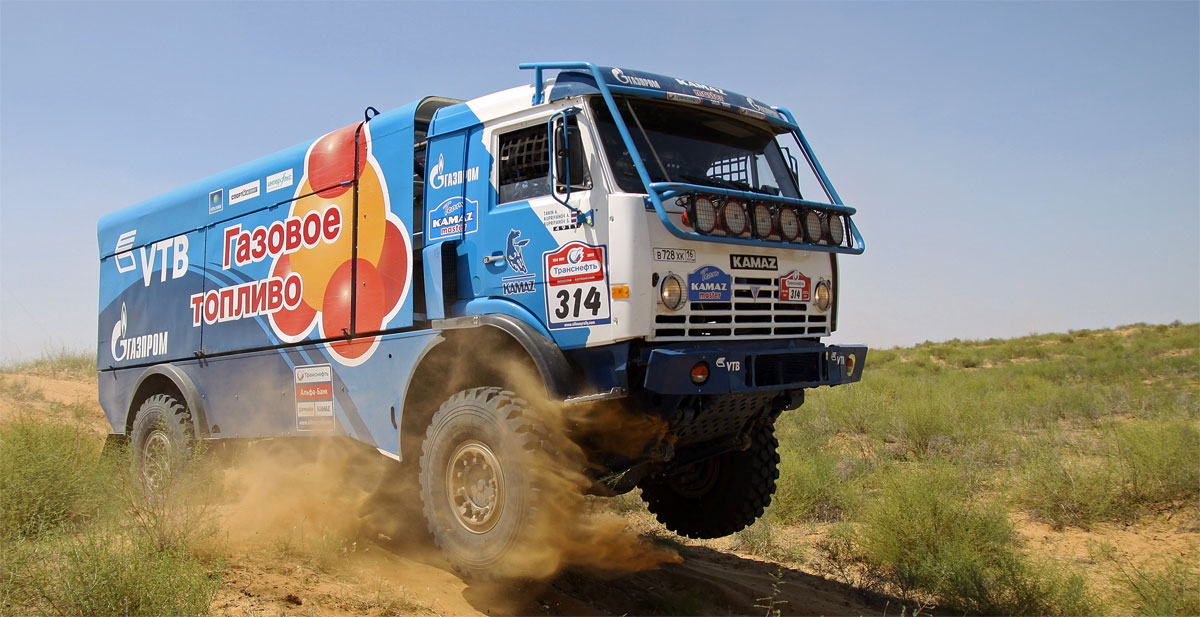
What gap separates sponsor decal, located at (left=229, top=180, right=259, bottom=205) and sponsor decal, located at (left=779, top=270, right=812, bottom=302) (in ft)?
→ 17.0

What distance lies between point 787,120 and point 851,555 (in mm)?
4148

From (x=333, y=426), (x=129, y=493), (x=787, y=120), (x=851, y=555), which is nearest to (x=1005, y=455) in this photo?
(x=851, y=555)

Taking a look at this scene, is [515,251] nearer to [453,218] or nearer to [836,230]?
[453,218]

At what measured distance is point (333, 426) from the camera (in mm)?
6758

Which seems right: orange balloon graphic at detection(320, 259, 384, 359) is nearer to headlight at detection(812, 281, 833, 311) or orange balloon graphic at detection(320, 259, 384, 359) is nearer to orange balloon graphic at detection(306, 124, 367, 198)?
orange balloon graphic at detection(306, 124, 367, 198)

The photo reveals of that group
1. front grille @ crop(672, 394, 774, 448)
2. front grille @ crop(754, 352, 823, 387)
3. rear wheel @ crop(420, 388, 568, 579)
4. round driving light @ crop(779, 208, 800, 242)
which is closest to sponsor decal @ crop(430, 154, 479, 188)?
rear wheel @ crop(420, 388, 568, 579)

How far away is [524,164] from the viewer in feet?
18.1

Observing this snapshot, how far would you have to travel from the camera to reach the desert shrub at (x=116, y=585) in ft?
13.6

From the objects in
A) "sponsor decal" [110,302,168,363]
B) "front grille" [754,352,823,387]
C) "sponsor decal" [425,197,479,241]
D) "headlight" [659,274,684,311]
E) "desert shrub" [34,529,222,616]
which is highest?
"sponsor decal" [425,197,479,241]

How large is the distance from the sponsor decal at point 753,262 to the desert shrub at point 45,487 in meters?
5.15

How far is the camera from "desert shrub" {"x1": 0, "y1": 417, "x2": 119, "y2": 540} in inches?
249

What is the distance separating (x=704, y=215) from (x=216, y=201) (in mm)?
5676

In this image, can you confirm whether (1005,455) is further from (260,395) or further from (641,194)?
(260,395)

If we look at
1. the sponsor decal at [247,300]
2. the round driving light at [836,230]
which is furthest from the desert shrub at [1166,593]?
the sponsor decal at [247,300]
